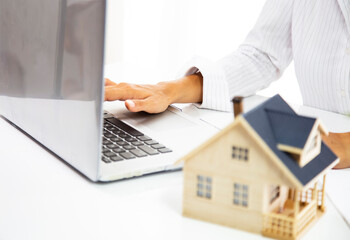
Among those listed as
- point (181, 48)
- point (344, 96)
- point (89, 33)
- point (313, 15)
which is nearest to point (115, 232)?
point (89, 33)

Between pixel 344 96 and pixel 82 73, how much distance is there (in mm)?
798

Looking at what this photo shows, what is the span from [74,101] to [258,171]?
0.26 meters

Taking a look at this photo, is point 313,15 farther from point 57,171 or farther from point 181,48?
point 181,48

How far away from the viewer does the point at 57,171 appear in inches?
26.9

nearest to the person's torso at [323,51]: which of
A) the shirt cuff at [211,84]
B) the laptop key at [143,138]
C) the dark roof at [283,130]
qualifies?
the shirt cuff at [211,84]

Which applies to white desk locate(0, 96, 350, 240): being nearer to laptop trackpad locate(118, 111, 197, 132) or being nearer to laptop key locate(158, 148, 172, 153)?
laptop key locate(158, 148, 172, 153)

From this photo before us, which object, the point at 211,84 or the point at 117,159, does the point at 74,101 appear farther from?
the point at 211,84

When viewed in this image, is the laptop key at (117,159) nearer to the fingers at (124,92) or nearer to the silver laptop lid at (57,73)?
the silver laptop lid at (57,73)

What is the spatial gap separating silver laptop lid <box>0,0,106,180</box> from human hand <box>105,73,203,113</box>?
0.18m

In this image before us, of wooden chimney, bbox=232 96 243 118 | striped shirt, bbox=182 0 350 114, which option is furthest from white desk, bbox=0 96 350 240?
striped shirt, bbox=182 0 350 114

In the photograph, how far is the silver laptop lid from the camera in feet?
1.90

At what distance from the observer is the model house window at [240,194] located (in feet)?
1.65

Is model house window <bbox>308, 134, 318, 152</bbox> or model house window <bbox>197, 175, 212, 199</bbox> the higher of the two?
model house window <bbox>308, 134, 318, 152</bbox>

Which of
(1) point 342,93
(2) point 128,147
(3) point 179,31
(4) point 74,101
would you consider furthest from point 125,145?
(3) point 179,31
